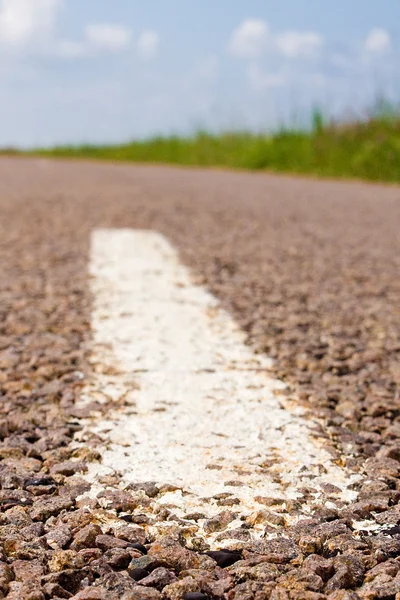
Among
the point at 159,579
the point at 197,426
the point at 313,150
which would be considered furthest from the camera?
the point at 313,150

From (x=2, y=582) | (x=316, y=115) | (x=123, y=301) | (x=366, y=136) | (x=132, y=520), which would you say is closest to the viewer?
(x=2, y=582)

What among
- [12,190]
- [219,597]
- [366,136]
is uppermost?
[366,136]

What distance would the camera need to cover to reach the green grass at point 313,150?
1024 centimetres

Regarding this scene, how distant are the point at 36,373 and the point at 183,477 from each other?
2.21ft

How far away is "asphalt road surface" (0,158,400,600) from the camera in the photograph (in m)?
1.12

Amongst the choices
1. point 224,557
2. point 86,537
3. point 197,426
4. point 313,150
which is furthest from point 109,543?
point 313,150

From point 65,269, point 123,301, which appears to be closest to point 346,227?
point 65,269

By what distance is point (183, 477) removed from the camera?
138cm

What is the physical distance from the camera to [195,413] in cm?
166

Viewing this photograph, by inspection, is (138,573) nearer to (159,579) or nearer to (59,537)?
(159,579)

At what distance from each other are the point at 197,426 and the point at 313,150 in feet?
34.1

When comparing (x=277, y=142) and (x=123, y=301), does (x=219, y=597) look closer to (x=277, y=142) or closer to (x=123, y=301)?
(x=123, y=301)

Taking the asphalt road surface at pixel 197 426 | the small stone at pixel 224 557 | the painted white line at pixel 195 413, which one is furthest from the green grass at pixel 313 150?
the small stone at pixel 224 557

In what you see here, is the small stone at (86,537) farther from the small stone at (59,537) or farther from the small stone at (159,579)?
the small stone at (159,579)
